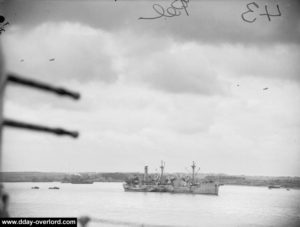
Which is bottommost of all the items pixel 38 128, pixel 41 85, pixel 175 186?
pixel 175 186

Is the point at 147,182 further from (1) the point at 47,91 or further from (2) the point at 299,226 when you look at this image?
(1) the point at 47,91

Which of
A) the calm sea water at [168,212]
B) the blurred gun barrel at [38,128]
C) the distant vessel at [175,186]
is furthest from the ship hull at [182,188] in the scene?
the blurred gun barrel at [38,128]

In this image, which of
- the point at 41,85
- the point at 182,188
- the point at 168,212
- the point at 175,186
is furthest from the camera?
the point at 175,186

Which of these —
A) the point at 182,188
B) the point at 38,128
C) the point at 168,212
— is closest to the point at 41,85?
the point at 38,128

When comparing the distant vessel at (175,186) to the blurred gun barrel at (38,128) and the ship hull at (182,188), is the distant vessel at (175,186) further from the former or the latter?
the blurred gun barrel at (38,128)

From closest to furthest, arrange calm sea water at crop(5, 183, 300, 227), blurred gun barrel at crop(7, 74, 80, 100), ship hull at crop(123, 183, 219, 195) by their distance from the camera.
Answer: blurred gun barrel at crop(7, 74, 80, 100), calm sea water at crop(5, 183, 300, 227), ship hull at crop(123, 183, 219, 195)

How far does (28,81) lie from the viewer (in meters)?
1.60

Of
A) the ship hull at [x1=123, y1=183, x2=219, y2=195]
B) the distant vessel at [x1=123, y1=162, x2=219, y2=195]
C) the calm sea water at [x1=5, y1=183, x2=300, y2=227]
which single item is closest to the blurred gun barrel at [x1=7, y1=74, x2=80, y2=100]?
the calm sea water at [x1=5, y1=183, x2=300, y2=227]

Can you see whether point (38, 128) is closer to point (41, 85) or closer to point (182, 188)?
point (41, 85)

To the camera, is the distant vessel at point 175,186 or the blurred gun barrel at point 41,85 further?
the distant vessel at point 175,186

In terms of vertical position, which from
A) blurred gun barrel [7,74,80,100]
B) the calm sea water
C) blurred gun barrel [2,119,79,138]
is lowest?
the calm sea water

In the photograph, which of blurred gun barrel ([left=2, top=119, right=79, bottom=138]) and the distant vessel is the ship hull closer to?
the distant vessel

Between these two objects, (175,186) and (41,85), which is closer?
(41,85)

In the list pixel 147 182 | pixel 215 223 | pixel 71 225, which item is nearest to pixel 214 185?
pixel 147 182
